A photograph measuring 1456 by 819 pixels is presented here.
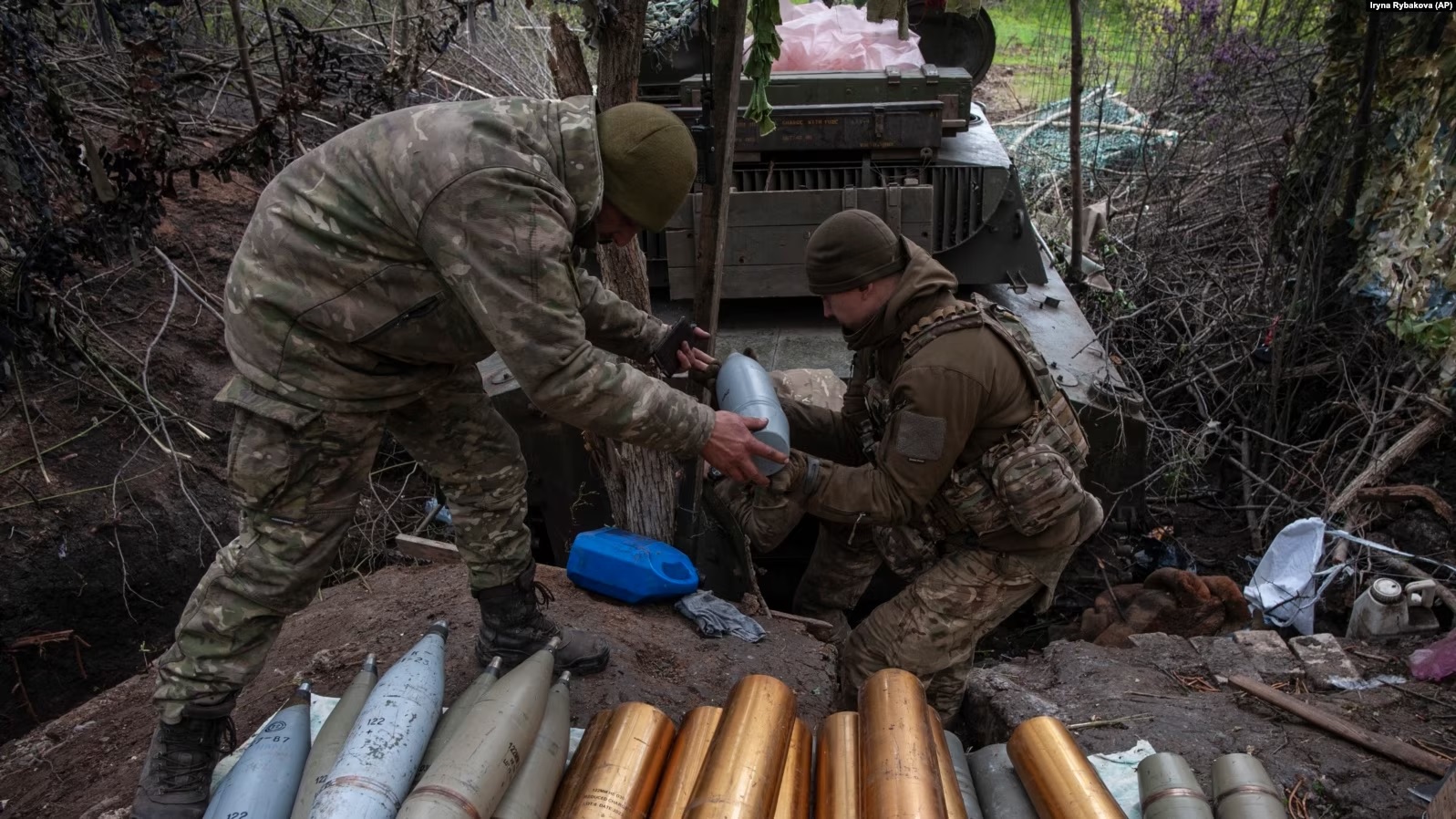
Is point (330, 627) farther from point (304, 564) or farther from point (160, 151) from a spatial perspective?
point (160, 151)

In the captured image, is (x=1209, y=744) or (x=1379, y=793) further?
(x=1209, y=744)

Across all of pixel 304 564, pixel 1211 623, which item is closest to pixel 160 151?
pixel 304 564

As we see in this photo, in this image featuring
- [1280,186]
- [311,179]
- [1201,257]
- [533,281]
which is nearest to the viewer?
[533,281]

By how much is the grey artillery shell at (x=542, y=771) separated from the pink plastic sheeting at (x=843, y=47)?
447cm

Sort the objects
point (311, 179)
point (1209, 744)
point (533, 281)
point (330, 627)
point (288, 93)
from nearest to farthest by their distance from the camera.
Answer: point (533, 281) < point (311, 179) < point (1209, 744) < point (330, 627) < point (288, 93)

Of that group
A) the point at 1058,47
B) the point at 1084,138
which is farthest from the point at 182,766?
the point at 1058,47

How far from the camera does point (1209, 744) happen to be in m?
2.81

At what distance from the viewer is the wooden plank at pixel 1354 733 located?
8.80ft

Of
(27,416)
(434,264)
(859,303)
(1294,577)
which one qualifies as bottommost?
(1294,577)

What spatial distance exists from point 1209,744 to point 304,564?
2.57 metres

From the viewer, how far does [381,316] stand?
235 cm

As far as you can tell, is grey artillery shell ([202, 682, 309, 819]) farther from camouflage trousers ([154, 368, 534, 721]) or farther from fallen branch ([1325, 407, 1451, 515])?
fallen branch ([1325, 407, 1451, 515])

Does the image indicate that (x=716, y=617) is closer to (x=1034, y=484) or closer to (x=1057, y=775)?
(x=1034, y=484)

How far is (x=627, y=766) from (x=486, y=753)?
12.7 inches
